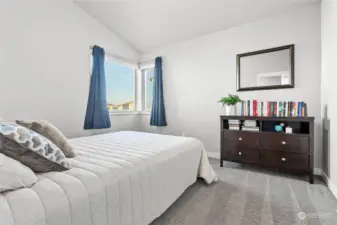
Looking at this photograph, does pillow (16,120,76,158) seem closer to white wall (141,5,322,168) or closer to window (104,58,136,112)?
window (104,58,136,112)

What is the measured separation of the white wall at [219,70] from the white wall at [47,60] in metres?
1.58

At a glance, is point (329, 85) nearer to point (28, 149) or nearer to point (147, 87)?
point (28, 149)

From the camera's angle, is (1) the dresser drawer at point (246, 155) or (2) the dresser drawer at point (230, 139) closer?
(1) the dresser drawer at point (246, 155)

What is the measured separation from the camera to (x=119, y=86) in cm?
400

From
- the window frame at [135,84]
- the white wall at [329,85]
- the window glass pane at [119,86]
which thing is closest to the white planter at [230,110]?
the white wall at [329,85]

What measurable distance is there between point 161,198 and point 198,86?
2.53 meters

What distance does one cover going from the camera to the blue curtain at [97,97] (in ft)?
10.2

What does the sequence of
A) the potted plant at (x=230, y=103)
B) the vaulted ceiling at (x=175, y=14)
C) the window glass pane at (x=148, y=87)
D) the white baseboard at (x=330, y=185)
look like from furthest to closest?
1. the window glass pane at (x=148, y=87)
2. the potted plant at (x=230, y=103)
3. the vaulted ceiling at (x=175, y=14)
4. the white baseboard at (x=330, y=185)

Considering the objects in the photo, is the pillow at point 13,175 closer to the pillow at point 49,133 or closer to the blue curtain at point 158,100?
the pillow at point 49,133

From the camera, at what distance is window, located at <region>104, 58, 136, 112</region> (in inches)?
146

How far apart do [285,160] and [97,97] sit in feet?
10.5

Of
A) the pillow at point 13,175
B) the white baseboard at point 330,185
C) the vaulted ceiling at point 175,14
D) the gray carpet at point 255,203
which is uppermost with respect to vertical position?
the vaulted ceiling at point 175,14

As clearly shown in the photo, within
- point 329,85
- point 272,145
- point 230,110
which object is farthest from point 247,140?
point 329,85

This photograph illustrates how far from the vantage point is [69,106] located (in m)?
2.85
